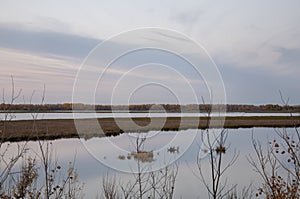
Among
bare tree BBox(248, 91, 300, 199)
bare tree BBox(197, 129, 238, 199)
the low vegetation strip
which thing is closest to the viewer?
bare tree BBox(197, 129, 238, 199)

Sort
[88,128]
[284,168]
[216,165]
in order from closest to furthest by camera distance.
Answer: [284,168]
[216,165]
[88,128]

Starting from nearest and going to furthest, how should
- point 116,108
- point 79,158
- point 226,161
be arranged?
point 116,108, point 226,161, point 79,158

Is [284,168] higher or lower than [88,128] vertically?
lower

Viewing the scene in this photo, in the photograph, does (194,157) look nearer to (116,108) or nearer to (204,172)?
(204,172)

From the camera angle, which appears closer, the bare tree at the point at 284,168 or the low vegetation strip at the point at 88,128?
the bare tree at the point at 284,168

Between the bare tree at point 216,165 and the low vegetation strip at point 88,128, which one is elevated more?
the low vegetation strip at point 88,128

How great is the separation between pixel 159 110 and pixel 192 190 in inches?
164

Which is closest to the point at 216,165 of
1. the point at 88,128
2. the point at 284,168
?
the point at 284,168

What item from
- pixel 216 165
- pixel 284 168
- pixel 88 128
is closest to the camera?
pixel 284 168

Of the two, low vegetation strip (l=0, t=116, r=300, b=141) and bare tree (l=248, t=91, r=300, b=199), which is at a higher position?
low vegetation strip (l=0, t=116, r=300, b=141)

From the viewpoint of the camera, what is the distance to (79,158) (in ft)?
49.9

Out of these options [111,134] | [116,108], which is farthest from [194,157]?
[111,134]

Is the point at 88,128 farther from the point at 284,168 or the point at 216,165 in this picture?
the point at 284,168

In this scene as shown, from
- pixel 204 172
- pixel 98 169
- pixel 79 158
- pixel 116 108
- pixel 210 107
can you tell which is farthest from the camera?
pixel 79 158
